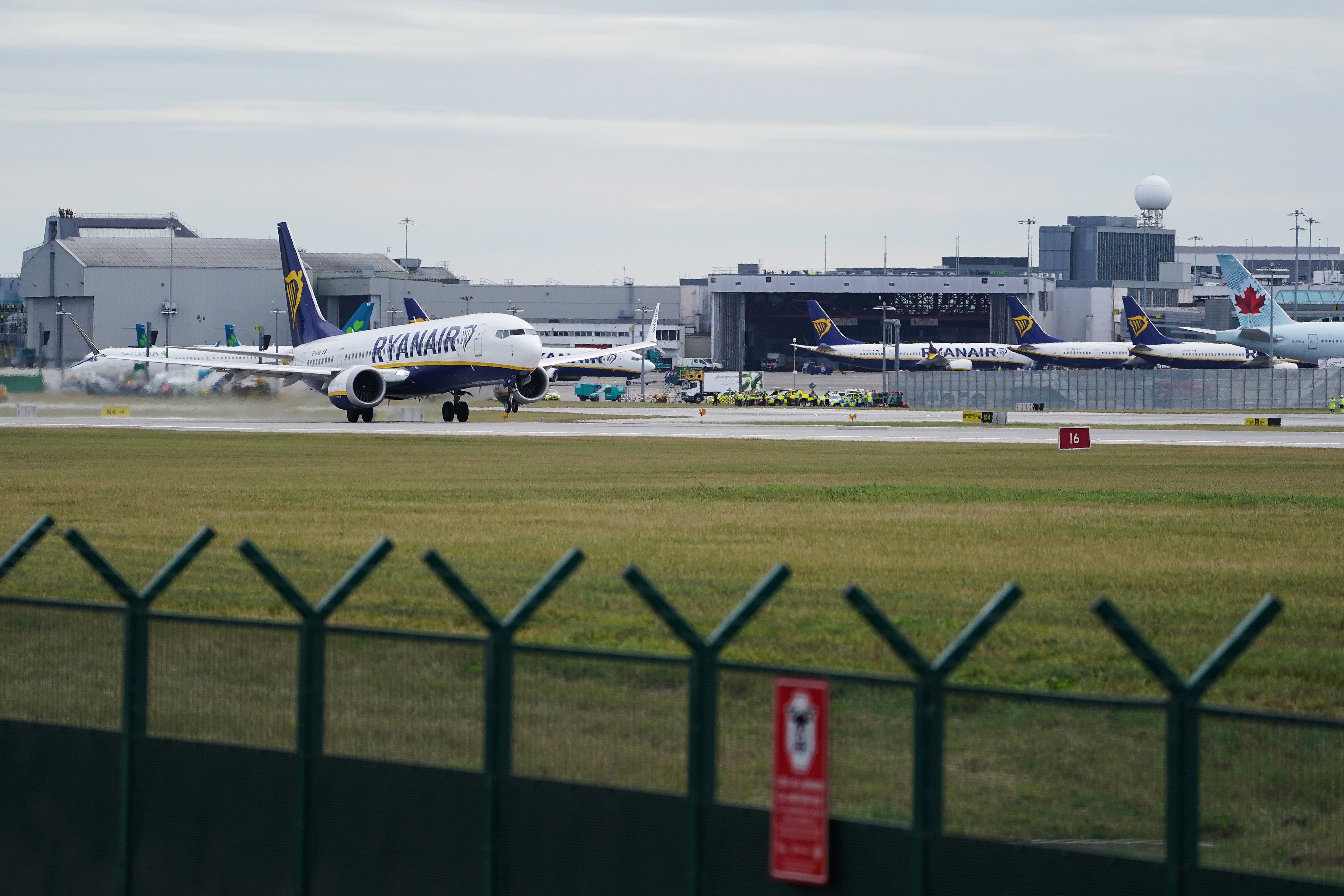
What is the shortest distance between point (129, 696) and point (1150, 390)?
100039mm

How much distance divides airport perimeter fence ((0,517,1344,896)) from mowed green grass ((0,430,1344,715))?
6277mm

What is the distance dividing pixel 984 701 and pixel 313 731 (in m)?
3.68

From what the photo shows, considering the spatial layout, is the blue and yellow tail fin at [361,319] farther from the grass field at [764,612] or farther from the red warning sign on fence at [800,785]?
the red warning sign on fence at [800,785]

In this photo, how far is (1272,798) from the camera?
6.52 metres

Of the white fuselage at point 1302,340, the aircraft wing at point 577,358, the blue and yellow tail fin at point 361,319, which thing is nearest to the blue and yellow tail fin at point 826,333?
the white fuselage at point 1302,340

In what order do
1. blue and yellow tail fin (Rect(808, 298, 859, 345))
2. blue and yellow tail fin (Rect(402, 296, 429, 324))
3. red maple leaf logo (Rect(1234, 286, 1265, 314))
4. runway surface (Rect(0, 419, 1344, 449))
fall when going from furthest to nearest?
blue and yellow tail fin (Rect(808, 298, 859, 345)) < red maple leaf logo (Rect(1234, 286, 1265, 314)) < blue and yellow tail fin (Rect(402, 296, 429, 324)) < runway surface (Rect(0, 419, 1344, 449))

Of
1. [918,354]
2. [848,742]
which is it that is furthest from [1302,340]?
[848,742]

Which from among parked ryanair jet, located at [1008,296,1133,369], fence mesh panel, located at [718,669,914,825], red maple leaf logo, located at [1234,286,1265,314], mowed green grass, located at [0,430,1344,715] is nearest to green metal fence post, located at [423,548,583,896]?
fence mesh panel, located at [718,669,914,825]

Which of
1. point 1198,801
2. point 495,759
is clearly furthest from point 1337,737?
point 495,759

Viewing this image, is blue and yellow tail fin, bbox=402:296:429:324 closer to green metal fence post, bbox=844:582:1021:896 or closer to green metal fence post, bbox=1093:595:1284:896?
green metal fence post, bbox=844:582:1021:896

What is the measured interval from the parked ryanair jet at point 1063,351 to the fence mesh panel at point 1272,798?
512 ft

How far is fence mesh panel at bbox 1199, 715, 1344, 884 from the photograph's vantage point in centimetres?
618

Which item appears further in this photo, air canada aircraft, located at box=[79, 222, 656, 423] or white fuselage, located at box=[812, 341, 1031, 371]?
→ white fuselage, located at box=[812, 341, 1031, 371]

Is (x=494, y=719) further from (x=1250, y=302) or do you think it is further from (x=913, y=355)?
(x=913, y=355)
